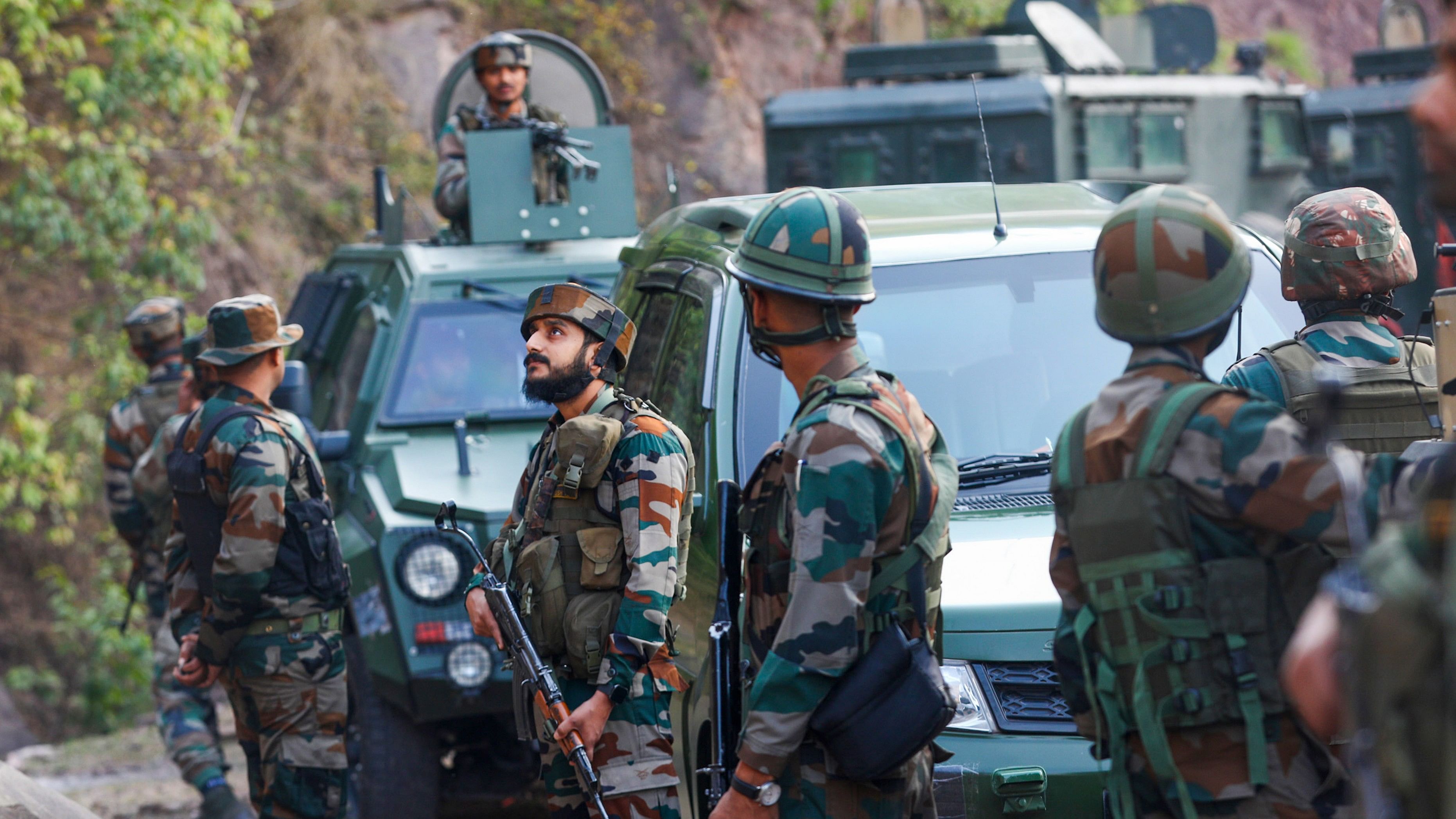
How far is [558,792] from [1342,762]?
1.82 meters

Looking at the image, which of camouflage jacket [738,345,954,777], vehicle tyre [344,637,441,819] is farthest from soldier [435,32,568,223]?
camouflage jacket [738,345,954,777]

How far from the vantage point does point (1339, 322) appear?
3477 millimetres

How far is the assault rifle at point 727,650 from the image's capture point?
2.96 metres

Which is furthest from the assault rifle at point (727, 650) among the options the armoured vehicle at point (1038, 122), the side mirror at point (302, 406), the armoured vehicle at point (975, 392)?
the armoured vehicle at point (1038, 122)

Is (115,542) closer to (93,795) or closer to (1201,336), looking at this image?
(93,795)

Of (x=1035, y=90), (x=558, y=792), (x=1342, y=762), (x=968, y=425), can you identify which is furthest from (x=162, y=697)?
(x=1035, y=90)

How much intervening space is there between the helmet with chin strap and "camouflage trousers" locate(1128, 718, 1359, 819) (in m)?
0.92

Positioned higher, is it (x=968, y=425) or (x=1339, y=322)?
(x=1339, y=322)

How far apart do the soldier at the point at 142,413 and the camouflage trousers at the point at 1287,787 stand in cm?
555

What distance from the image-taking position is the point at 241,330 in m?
4.73

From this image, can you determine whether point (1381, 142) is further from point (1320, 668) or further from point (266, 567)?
point (1320, 668)

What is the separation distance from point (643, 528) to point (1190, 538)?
1481 mm

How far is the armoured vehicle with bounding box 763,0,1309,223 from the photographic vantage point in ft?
34.6

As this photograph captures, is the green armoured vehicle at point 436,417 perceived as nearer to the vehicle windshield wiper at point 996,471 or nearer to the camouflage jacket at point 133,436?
the camouflage jacket at point 133,436
